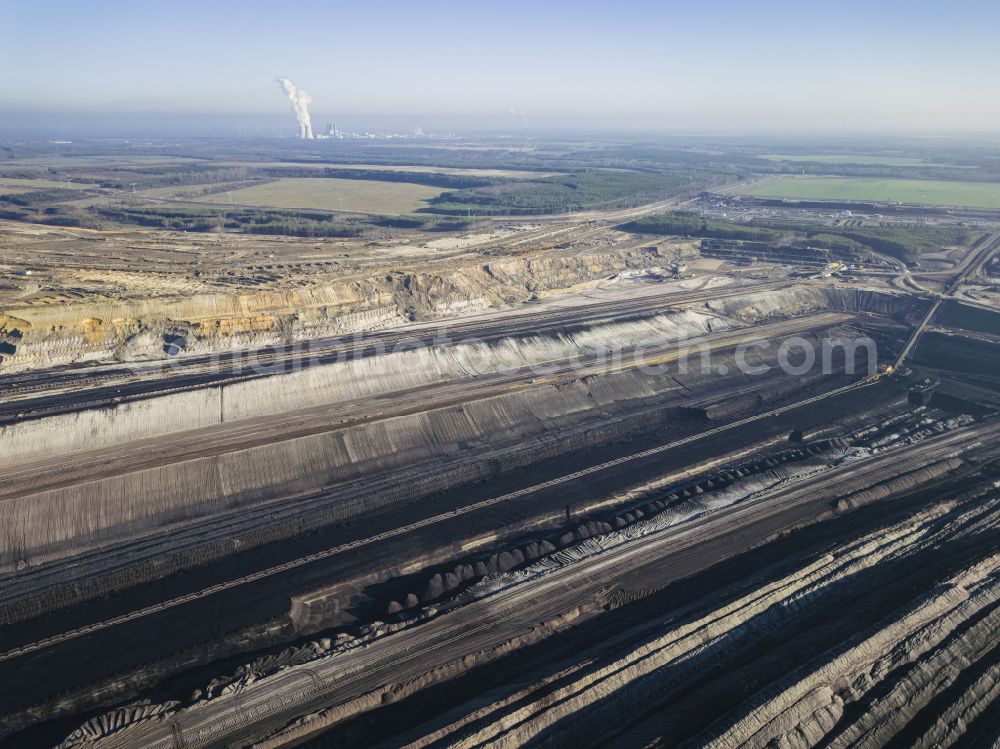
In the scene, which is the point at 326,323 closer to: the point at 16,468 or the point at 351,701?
the point at 16,468

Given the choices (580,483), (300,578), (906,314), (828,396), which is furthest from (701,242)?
(300,578)

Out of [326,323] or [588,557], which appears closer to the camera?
[588,557]

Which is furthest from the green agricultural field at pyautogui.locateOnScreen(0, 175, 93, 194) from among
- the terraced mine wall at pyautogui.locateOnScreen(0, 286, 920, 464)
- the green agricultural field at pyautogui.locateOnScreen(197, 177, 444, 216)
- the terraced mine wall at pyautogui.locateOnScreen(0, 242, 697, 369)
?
the terraced mine wall at pyautogui.locateOnScreen(0, 286, 920, 464)

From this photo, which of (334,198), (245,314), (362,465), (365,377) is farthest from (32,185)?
(362,465)

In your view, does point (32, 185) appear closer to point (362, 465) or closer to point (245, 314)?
point (245, 314)

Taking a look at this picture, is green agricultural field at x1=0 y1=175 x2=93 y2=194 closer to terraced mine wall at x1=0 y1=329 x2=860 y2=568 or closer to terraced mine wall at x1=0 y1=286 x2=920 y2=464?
terraced mine wall at x1=0 y1=286 x2=920 y2=464

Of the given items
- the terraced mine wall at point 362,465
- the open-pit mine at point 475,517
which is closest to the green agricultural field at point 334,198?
the open-pit mine at point 475,517

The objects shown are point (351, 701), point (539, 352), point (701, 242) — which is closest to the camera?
point (351, 701)

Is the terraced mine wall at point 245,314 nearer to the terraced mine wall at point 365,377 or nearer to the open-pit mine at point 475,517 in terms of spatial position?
the open-pit mine at point 475,517
